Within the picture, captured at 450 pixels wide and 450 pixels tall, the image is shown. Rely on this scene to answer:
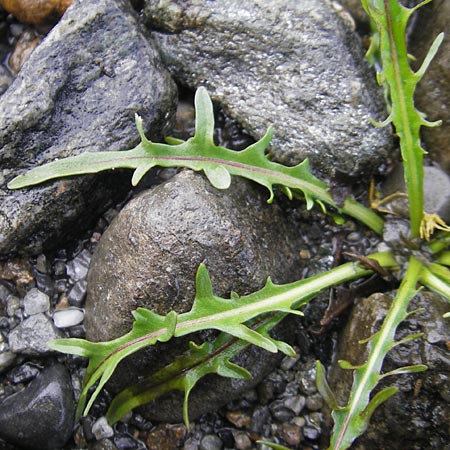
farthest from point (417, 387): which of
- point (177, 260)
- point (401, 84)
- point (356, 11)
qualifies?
point (356, 11)

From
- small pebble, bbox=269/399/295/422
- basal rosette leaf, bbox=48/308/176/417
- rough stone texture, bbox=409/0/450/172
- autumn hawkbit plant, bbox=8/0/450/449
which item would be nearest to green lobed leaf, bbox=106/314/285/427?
autumn hawkbit plant, bbox=8/0/450/449

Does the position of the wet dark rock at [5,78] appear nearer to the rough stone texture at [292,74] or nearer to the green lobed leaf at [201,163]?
the green lobed leaf at [201,163]

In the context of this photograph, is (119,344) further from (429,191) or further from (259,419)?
(429,191)

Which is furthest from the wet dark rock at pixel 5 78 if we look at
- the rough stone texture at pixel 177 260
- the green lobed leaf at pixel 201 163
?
the rough stone texture at pixel 177 260

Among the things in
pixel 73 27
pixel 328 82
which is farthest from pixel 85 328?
pixel 328 82

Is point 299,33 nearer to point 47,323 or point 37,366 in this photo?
point 47,323

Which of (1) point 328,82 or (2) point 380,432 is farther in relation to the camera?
(1) point 328,82
